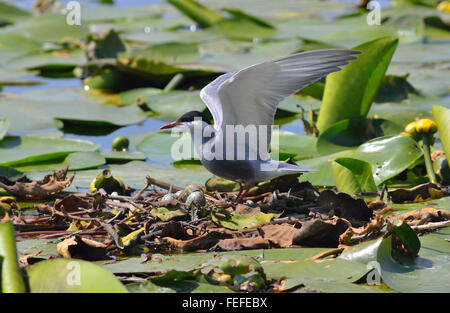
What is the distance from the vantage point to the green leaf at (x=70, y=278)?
248 cm

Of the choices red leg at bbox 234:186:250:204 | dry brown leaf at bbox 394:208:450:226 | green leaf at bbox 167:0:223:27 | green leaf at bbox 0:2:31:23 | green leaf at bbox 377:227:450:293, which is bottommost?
green leaf at bbox 377:227:450:293

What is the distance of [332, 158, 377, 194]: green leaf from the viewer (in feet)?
13.1

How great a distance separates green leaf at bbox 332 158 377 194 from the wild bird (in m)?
0.29

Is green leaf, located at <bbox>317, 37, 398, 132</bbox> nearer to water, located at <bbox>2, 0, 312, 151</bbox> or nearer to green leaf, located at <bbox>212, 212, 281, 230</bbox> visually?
water, located at <bbox>2, 0, 312, 151</bbox>

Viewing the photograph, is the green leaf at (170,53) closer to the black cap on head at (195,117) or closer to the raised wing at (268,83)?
the black cap on head at (195,117)

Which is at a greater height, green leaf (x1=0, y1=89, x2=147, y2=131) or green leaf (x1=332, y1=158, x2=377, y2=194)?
green leaf (x1=0, y1=89, x2=147, y2=131)

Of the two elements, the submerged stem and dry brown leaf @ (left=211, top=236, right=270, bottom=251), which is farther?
the submerged stem

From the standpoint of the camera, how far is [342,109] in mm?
5051

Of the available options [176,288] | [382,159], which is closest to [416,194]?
[382,159]

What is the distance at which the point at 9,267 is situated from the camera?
2.48 meters

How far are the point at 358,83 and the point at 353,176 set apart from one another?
1165 mm

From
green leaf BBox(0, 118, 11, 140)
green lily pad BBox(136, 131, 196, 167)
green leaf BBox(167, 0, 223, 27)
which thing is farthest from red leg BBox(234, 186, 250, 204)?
green leaf BBox(167, 0, 223, 27)

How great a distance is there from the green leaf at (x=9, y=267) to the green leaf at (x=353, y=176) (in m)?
2.04

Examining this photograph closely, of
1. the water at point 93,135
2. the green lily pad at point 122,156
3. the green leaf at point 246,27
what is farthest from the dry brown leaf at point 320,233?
the green leaf at point 246,27
